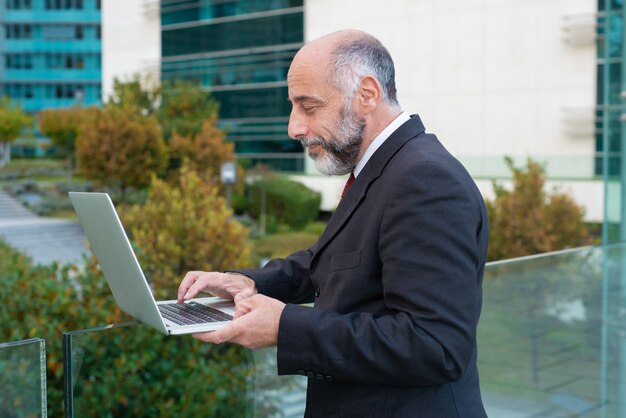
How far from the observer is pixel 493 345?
3.55 m

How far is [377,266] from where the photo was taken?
1.51 metres

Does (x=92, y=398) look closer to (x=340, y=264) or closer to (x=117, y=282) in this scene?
(x=117, y=282)

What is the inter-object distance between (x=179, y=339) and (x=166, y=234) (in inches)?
142

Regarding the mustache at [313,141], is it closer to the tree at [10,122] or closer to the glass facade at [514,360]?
the glass facade at [514,360]

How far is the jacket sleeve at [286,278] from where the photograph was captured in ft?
6.09

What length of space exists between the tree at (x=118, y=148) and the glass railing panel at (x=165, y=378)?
2347 centimetres

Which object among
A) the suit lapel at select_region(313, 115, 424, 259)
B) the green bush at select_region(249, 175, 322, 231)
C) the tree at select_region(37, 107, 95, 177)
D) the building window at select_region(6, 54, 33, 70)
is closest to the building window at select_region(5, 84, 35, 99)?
the building window at select_region(6, 54, 33, 70)

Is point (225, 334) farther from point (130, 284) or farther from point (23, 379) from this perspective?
point (23, 379)

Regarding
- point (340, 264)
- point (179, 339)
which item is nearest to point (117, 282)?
point (340, 264)

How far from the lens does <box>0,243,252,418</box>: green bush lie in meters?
2.25

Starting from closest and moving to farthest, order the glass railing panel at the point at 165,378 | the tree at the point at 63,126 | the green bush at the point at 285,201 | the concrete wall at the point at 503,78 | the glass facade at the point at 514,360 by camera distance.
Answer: the glass railing panel at the point at 165,378, the glass facade at the point at 514,360, the concrete wall at the point at 503,78, the green bush at the point at 285,201, the tree at the point at 63,126

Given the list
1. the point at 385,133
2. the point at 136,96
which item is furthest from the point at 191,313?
the point at 136,96

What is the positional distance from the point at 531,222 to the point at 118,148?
→ 1546 centimetres

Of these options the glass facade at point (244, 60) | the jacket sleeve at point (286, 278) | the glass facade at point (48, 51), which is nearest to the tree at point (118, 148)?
the glass facade at point (244, 60)
